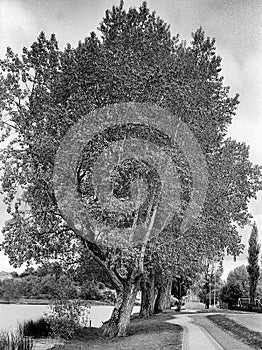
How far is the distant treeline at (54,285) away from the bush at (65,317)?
51 cm

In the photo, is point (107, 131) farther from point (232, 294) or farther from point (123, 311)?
point (232, 294)

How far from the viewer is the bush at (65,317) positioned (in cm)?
2166

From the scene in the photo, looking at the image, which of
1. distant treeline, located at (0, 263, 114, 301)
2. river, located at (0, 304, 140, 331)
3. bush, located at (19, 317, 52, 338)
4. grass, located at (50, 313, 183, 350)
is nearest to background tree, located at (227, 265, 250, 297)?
river, located at (0, 304, 140, 331)

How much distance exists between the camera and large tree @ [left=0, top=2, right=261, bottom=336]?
2012 centimetres

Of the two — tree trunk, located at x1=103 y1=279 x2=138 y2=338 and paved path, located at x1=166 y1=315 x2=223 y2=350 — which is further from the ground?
tree trunk, located at x1=103 y1=279 x2=138 y2=338

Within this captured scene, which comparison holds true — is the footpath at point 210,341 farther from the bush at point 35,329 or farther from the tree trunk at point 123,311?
the bush at point 35,329

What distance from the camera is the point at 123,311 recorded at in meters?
22.8

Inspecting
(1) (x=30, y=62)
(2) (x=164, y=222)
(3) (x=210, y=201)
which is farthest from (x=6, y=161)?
(3) (x=210, y=201)

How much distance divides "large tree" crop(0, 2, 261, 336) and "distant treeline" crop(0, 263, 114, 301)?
4.98 ft

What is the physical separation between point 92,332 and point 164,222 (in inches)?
287

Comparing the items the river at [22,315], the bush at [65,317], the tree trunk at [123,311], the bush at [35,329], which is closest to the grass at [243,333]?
the tree trunk at [123,311]

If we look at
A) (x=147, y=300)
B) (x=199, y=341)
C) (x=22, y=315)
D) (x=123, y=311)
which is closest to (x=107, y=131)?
(x=123, y=311)

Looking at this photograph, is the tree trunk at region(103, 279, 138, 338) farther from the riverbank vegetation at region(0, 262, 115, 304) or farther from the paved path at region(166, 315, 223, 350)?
the paved path at region(166, 315, 223, 350)

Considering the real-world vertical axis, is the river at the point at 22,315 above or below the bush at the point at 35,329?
above
